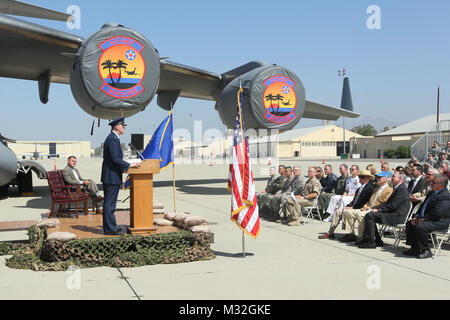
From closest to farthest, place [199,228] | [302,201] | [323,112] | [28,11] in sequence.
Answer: [199,228], [302,201], [323,112], [28,11]

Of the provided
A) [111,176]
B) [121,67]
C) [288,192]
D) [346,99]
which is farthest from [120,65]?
[346,99]

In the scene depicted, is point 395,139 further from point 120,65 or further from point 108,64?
point 108,64

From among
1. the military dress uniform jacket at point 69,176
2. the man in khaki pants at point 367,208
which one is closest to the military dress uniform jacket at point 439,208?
the man in khaki pants at point 367,208

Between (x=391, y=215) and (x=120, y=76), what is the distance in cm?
814

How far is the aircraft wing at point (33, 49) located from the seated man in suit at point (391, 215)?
915cm

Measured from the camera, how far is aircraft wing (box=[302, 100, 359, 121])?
22.6 meters

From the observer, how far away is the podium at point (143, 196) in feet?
22.8

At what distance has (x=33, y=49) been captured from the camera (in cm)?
1448

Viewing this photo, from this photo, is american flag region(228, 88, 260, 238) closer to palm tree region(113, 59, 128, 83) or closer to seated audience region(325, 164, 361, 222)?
seated audience region(325, 164, 361, 222)

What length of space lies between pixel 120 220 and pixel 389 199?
16.3 ft

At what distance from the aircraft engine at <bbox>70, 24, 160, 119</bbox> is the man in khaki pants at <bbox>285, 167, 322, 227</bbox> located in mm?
5334

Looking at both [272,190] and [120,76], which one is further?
[120,76]
